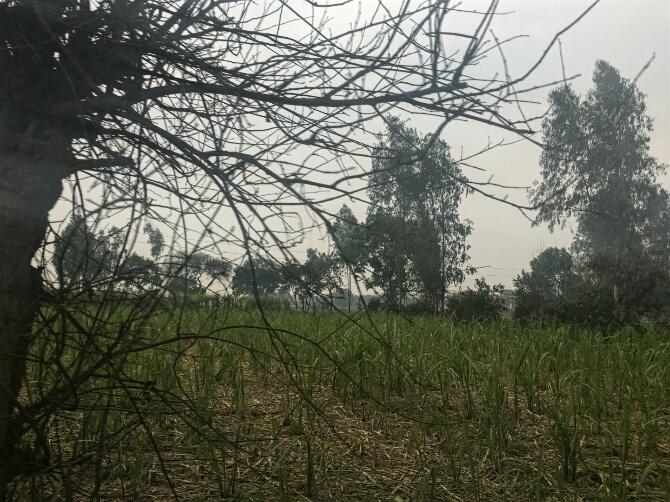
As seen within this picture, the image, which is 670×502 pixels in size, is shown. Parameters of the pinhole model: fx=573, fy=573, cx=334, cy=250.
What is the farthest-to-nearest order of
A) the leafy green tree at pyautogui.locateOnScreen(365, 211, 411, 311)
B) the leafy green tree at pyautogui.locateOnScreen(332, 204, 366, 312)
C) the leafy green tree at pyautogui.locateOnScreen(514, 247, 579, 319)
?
the leafy green tree at pyautogui.locateOnScreen(514, 247, 579, 319) → the leafy green tree at pyautogui.locateOnScreen(365, 211, 411, 311) → the leafy green tree at pyautogui.locateOnScreen(332, 204, 366, 312)

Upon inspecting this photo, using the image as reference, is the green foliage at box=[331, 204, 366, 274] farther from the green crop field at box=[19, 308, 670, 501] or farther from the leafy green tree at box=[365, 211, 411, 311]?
the green crop field at box=[19, 308, 670, 501]

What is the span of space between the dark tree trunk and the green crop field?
0.28 feet

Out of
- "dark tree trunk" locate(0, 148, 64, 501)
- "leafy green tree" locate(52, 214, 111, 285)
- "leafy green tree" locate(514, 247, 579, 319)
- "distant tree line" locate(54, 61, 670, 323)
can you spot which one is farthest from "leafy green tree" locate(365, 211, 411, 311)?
"leafy green tree" locate(514, 247, 579, 319)

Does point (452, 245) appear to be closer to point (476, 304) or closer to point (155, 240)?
point (476, 304)

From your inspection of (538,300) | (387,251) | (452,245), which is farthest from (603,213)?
(452,245)

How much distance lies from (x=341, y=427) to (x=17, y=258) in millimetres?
1834

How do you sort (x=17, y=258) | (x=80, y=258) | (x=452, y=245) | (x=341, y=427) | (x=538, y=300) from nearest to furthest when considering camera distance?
(x=17, y=258), (x=80, y=258), (x=341, y=427), (x=538, y=300), (x=452, y=245)

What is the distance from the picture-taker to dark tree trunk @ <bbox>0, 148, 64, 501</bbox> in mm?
1657

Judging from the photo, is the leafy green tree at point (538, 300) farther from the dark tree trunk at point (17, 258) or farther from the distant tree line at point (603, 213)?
the dark tree trunk at point (17, 258)

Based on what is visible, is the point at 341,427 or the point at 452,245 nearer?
the point at 341,427

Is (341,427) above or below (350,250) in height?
below

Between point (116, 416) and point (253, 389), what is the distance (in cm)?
115

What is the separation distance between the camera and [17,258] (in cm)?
169

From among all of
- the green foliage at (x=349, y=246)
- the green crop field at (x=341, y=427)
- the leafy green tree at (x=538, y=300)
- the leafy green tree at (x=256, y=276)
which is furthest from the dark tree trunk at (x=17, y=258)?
the leafy green tree at (x=538, y=300)
